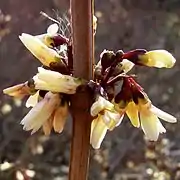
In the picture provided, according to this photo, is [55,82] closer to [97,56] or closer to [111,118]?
[111,118]

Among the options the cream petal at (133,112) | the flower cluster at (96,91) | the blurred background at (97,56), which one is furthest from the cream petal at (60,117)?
the blurred background at (97,56)

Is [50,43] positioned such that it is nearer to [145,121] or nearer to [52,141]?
[145,121]

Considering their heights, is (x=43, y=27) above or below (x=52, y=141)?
above

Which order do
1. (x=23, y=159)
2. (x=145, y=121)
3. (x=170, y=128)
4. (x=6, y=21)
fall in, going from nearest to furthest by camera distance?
(x=145, y=121), (x=6, y=21), (x=23, y=159), (x=170, y=128)

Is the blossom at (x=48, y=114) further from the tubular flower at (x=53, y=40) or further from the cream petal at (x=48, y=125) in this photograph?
the tubular flower at (x=53, y=40)

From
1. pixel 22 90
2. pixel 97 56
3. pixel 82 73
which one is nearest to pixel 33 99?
pixel 22 90

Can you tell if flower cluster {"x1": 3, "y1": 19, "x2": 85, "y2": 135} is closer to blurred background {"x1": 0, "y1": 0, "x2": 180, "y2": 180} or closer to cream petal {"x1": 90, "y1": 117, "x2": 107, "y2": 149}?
cream petal {"x1": 90, "y1": 117, "x2": 107, "y2": 149}

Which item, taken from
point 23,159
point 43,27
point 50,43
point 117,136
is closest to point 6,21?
point 43,27
